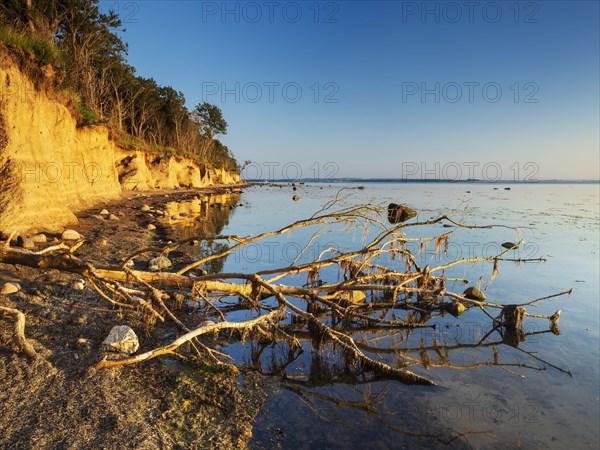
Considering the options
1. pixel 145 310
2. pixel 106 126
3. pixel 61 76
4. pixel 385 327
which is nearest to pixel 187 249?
pixel 145 310

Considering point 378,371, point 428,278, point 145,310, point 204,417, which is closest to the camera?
point 204,417

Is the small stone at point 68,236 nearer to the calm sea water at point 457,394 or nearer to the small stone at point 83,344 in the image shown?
the calm sea water at point 457,394

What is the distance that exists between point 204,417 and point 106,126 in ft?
74.7

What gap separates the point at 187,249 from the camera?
39.5 ft

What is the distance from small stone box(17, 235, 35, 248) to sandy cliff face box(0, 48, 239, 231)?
3.62 ft

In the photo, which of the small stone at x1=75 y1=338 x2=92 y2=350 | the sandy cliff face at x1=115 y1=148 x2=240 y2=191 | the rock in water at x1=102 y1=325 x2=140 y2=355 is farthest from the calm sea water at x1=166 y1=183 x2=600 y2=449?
the sandy cliff face at x1=115 y1=148 x2=240 y2=191

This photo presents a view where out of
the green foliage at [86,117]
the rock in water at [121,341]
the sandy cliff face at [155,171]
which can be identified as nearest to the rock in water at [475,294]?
the rock in water at [121,341]

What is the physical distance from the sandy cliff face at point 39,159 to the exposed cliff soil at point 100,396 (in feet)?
18.1

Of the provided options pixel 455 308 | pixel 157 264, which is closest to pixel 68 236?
pixel 157 264

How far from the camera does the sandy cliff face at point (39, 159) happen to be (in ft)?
30.7

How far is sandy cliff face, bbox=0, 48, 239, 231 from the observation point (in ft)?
30.7

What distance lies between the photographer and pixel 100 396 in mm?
3436

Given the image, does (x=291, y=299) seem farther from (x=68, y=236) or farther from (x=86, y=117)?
(x=86, y=117)

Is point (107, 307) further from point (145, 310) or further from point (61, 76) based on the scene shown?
point (61, 76)
